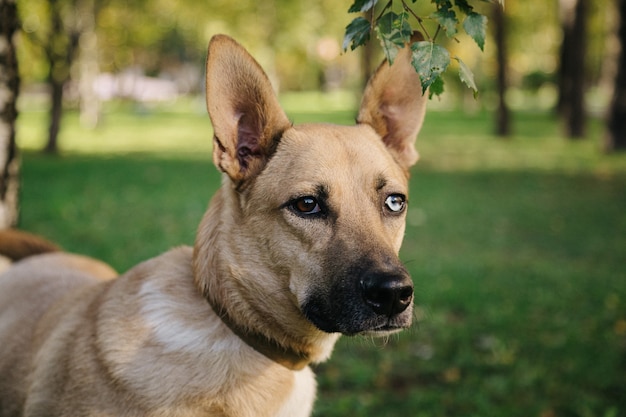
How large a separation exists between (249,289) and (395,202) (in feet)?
2.86

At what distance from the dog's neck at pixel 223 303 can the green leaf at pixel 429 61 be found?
3.83ft

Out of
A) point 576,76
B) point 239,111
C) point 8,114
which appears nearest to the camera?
point 239,111

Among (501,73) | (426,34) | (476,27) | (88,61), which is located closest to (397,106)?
(426,34)

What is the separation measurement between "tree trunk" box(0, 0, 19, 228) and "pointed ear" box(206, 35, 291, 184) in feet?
10.1

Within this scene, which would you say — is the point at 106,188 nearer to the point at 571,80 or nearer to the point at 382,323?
the point at 382,323

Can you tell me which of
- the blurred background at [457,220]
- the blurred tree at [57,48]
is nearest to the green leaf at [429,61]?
the blurred background at [457,220]

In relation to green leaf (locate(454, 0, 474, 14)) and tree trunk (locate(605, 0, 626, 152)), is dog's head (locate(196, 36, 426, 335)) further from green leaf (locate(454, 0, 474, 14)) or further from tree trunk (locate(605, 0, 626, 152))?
tree trunk (locate(605, 0, 626, 152))

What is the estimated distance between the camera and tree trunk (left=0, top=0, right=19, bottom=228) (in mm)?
5277

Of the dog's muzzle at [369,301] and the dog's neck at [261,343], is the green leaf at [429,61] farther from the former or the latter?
the dog's neck at [261,343]

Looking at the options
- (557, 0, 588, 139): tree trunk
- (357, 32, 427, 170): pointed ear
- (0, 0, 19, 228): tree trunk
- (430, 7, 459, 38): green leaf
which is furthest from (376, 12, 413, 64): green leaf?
(557, 0, 588, 139): tree trunk

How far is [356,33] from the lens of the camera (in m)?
2.79

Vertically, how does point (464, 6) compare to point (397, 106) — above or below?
above

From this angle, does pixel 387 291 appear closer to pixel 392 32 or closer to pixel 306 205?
pixel 306 205

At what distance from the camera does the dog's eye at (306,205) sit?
3068 mm
